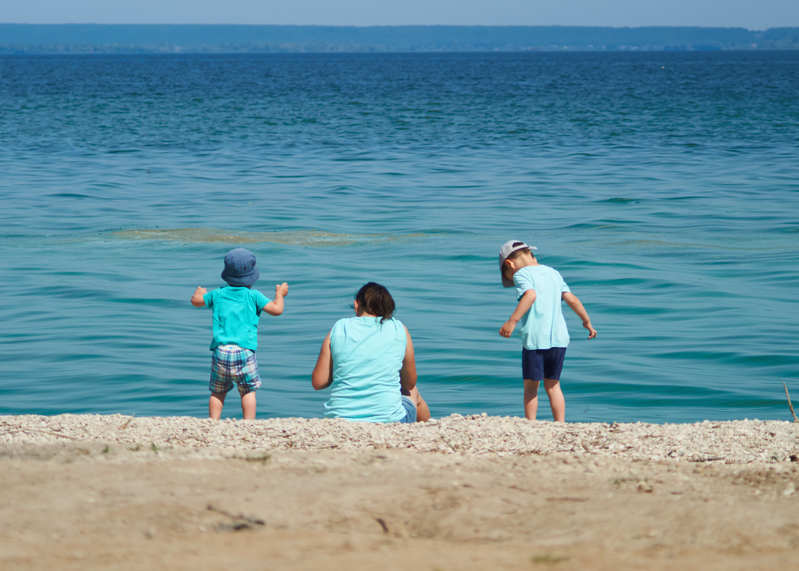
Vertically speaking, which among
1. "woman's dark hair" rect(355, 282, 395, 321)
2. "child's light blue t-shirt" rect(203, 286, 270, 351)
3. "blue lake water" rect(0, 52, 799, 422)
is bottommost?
"blue lake water" rect(0, 52, 799, 422)

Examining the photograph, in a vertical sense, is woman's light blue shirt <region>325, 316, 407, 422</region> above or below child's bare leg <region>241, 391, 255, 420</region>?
above

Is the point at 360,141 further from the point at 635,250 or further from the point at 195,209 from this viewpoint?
the point at 635,250

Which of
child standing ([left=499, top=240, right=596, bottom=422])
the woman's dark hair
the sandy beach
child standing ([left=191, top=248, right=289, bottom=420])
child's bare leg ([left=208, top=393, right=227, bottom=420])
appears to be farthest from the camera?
child's bare leg ([left=208, top=393, right=227, bottom=420])

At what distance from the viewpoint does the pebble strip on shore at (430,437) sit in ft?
15.2

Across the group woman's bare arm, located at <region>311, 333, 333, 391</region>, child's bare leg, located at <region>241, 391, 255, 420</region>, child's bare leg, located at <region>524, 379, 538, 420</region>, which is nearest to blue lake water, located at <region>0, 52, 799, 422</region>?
child's bare leg, located at <region>241, 391, 255, 420</region>

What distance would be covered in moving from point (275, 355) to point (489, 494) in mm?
5328

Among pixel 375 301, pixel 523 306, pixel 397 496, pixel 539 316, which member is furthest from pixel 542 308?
pixel 397 496

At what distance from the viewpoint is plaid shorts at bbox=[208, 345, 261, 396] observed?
19.7 ft

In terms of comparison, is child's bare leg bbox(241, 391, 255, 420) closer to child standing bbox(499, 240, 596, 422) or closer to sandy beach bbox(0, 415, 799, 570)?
sandy beach bbox(0, 415, 799, 570)

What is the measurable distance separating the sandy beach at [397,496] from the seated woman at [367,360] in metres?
0.43

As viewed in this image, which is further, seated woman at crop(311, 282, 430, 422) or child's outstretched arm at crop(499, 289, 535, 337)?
child's outstretched arm at crop(499, 289, 535, 337)

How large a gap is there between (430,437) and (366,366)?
811mm

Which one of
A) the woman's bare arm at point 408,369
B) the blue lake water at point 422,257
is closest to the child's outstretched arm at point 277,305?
the woman's bare arm at point 408,369

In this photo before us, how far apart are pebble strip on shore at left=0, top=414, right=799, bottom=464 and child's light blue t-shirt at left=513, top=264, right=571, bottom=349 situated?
2.33 feet
